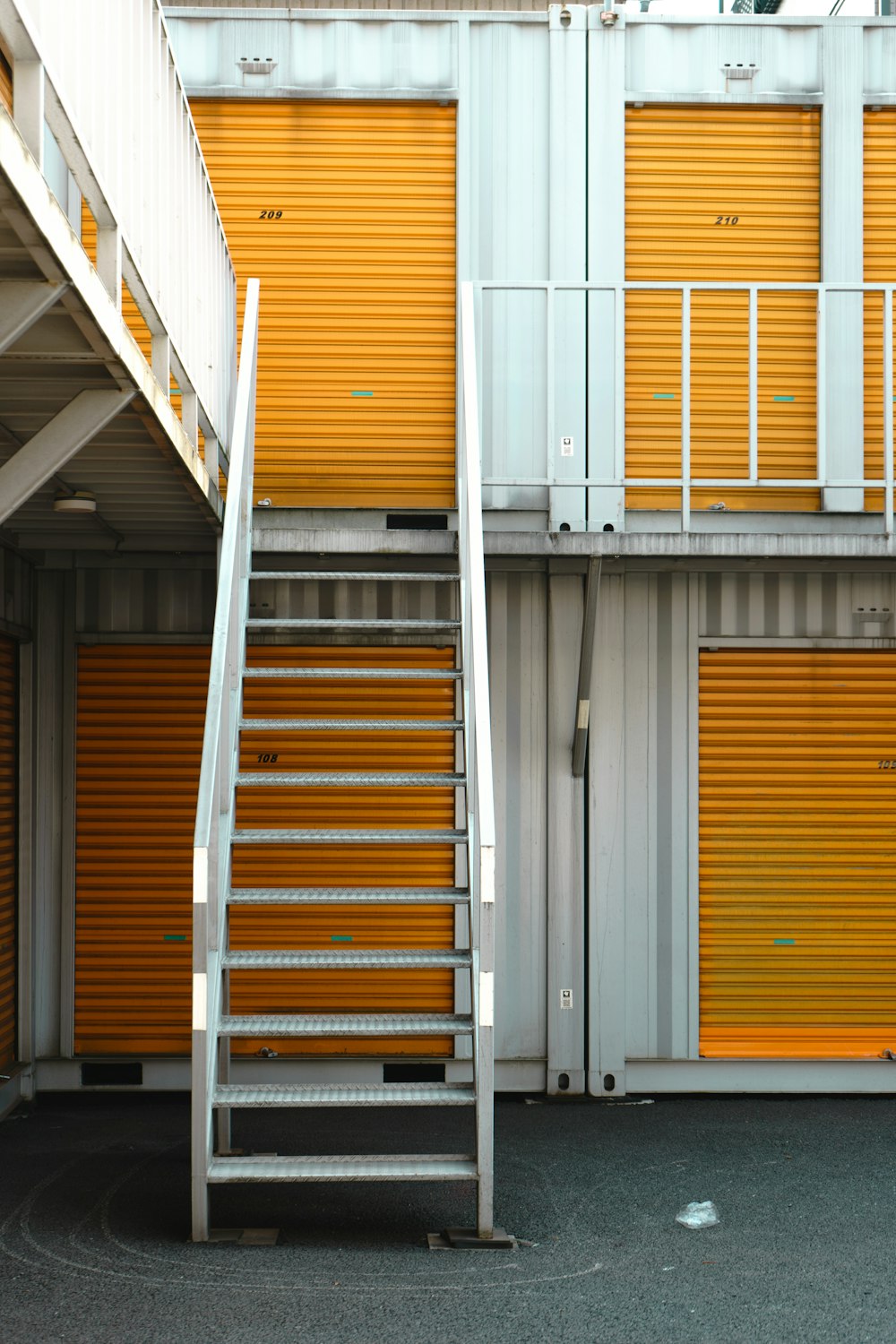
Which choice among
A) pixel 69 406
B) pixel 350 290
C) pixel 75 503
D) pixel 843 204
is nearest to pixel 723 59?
pixel 843 204

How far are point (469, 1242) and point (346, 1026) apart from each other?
977 millimetres

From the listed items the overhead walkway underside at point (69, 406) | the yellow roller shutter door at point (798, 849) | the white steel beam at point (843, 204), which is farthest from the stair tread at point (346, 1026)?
→ the white steel beam at point (843, 204)

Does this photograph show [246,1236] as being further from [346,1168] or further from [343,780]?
[343,780]

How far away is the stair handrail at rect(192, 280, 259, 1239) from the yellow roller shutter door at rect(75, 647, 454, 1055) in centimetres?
202

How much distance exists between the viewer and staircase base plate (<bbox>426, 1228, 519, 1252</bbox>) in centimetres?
510

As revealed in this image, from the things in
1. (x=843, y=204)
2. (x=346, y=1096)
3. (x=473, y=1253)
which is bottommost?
(x=473, y=1253)

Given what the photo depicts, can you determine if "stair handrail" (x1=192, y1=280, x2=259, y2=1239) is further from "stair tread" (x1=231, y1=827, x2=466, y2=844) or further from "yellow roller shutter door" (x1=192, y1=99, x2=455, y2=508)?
"yellow roller shutter door" (x1=192, y1=99, x2=455, y2=508)

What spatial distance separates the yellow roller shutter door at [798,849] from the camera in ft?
26.5

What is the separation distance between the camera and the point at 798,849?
816 cm

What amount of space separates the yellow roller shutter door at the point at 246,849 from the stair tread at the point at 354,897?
7.10 ft

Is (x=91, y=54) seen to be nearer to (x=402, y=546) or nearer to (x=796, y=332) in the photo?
(x=402, y=546)

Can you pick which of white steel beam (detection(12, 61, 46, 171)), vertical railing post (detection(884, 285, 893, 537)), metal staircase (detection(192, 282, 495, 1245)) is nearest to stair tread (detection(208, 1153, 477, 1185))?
metal staircase (detection(192, 282, 495, 1245))

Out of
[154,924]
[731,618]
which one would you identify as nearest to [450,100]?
[731,618]

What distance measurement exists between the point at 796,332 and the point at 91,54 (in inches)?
211
